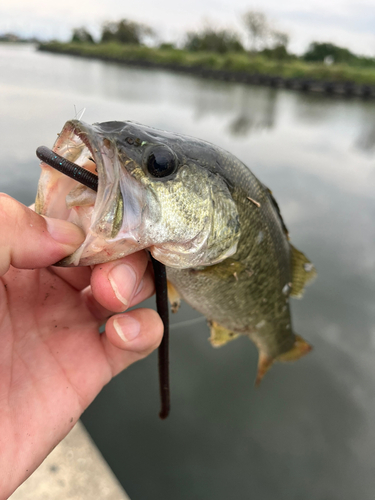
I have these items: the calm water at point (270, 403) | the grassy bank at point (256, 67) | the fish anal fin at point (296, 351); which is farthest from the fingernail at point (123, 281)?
the grassy bank at point (256, 67)

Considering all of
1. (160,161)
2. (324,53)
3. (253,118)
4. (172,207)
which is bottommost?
(253,118)

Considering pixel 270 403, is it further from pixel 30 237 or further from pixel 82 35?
pixel 82 35

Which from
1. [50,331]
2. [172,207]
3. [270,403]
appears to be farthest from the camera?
[270,403]

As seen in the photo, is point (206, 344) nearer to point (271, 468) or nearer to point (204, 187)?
point (271, 468)

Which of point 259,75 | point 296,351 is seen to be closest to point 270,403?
point 296,351

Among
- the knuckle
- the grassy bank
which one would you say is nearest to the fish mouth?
the knuckle

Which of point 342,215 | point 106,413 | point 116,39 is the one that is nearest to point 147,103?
point 342,215

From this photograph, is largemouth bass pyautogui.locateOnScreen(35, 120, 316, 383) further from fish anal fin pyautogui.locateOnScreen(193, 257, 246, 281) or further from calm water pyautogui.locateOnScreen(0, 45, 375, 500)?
calm water pyautogui.locateOnScreen(0, 45, 375, 500)
